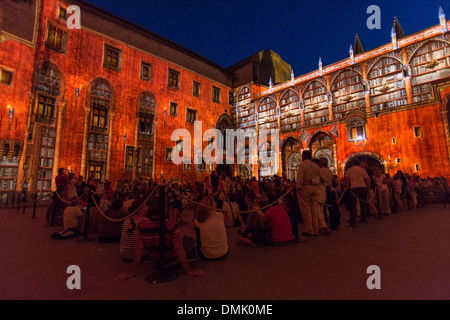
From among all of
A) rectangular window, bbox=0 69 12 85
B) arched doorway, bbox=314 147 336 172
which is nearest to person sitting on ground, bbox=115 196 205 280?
rectangular window, bbox=0 69 12 85

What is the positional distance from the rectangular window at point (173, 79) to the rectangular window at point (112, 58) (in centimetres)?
461

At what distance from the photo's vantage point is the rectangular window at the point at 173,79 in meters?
20.6

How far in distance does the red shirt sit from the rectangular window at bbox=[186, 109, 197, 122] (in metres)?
18.4

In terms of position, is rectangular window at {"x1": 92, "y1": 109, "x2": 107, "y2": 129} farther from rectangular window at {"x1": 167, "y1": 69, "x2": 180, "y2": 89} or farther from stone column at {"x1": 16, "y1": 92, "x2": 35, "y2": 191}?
rectangular window at {"x1": 167, "y1": 69, "x2": 180, "y2": 89}

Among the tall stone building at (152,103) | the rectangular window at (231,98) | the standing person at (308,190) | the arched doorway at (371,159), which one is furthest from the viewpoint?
the rectangular window at (231,98)

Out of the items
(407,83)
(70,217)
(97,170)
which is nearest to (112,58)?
(97,170)

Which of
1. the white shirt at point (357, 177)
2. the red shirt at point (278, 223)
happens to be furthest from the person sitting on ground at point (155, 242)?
the white shirt at point (357, 177)

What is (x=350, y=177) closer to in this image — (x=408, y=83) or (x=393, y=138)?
(x=393, y=138)

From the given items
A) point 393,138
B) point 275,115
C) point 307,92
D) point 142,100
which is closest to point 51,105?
point 142,100

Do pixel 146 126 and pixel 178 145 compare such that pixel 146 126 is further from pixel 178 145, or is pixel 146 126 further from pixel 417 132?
pixel 417 132

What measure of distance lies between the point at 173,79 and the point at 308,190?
63.9 feet

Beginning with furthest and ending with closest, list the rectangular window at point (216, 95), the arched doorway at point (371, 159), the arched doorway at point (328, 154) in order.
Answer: the rectangular window at point (216, 95) < the arched doorway at point (328, 154) < the arched doorway at point (371, 159)

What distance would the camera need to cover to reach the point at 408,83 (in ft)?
→ 51.9

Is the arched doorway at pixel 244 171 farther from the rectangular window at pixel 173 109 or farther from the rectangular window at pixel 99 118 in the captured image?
the rectangular window at pixel 99 118
